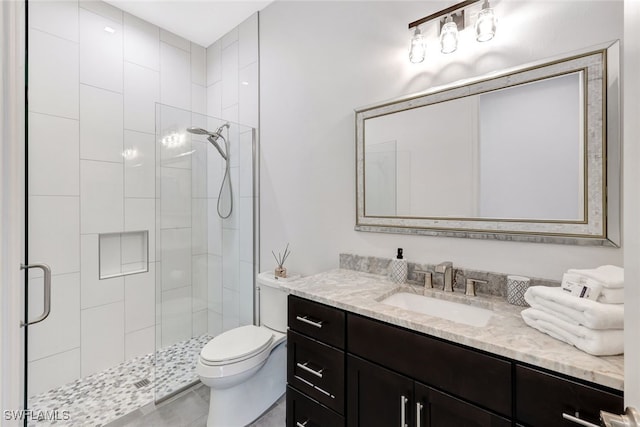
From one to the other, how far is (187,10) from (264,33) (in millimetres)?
643

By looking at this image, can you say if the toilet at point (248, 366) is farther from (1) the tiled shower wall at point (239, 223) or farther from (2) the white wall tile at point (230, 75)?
(2) the white wall tile at point (230, 75)

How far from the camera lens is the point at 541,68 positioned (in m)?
1.19

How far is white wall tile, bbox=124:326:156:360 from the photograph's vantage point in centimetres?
240

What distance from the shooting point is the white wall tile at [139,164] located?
240cm

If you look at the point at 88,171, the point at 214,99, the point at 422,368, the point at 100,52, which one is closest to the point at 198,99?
the point at 214,99

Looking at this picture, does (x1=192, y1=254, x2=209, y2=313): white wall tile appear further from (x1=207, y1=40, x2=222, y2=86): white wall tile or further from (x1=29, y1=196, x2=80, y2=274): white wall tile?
(x1=207, y1=40, x2=222, y2=86): white wall tile

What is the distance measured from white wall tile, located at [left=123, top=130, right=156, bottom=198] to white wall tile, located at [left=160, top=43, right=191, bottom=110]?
1.38ft

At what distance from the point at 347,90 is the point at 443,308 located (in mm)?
1374

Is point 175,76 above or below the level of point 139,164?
above

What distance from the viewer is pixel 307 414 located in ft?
4.56

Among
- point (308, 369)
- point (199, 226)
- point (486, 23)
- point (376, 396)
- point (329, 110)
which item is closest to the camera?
point (376, 396)

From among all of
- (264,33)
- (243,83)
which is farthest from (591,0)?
(243,83)

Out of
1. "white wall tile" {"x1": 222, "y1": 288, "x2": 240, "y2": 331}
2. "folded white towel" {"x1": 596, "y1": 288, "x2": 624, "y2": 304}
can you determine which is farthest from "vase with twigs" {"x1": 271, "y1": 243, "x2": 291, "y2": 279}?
"folded white towel" {"x1": 596, "y1": 288, "x2": 624, "y2": 304}

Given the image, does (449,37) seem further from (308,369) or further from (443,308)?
(308,369)
